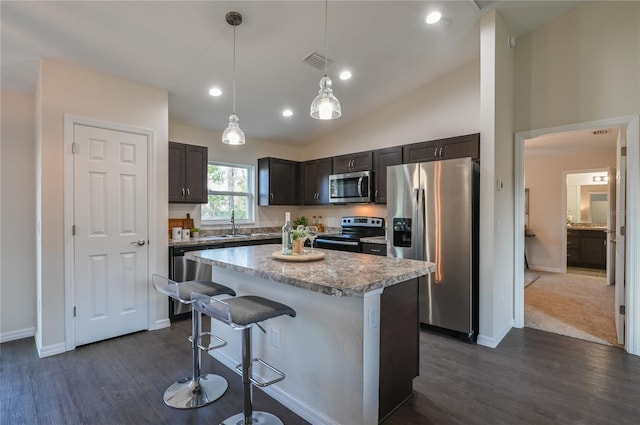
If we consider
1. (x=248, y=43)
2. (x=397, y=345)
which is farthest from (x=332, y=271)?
(x=248, y=43)

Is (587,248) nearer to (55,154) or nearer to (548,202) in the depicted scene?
(548,202)

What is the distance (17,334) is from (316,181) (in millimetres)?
4084

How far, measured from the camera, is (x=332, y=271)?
179 cm

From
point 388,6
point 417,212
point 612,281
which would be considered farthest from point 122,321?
point 612,281

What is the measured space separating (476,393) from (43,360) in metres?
3.56

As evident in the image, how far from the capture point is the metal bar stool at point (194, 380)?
2150 mm

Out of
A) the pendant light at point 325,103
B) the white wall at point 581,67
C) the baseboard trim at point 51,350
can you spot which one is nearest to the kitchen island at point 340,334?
the pendant light at point 325,103

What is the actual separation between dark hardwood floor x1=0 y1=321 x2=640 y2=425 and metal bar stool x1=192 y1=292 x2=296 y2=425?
14 centimetres

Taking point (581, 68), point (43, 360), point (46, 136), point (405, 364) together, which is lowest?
point (43, 360)

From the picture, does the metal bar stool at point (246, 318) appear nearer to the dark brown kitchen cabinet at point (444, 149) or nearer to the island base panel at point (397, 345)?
the island base panel at point (397, 345)

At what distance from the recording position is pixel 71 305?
9.77 ft

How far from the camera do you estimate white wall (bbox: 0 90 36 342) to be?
3186 millimetres

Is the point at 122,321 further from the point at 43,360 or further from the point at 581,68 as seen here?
the point at 581,68

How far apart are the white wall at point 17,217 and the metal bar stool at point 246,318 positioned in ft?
8.75
